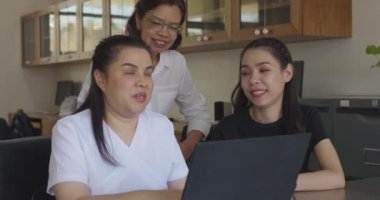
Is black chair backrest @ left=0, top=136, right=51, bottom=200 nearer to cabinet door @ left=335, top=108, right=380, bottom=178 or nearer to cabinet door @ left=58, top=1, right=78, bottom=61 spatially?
cabinet door @ left=335, top=108, right=380, bottom=178

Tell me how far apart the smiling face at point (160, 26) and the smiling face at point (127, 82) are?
475 mm

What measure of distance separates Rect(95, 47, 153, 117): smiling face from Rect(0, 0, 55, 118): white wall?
192 inches

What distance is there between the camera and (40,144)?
4.48 ft

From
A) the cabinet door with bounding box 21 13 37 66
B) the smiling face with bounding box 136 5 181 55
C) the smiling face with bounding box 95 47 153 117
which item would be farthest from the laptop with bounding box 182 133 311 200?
the cabinet door with bounding box 21 13 37 66

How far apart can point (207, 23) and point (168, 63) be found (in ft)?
4.87

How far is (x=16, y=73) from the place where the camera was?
5.93m

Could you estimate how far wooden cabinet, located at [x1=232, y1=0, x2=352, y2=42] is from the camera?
2.67 meters

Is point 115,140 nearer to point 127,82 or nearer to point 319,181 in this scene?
point 127,82

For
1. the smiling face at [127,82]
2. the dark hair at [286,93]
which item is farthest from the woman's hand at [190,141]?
the smiling face at [127,82]

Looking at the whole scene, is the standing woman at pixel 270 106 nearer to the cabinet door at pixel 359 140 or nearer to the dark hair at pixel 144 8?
the dark hair at pixel 144 8

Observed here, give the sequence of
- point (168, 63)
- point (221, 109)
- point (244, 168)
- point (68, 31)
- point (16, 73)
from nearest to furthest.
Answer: point (244, 168) < point (168, 63) < point (221, 109) < point (68, 31) < point (16, 73)

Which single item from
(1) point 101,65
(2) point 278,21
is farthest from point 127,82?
(2) point 278,21

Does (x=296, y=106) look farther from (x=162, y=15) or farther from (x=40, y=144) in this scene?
(x=40, y=144)

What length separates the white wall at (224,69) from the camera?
2725 mm
